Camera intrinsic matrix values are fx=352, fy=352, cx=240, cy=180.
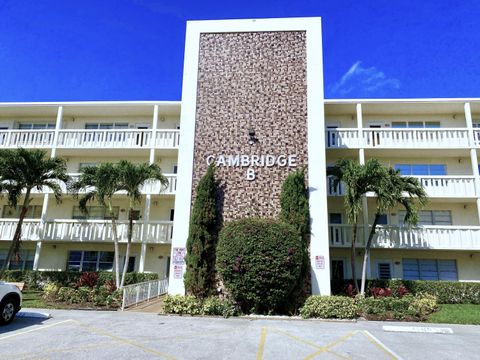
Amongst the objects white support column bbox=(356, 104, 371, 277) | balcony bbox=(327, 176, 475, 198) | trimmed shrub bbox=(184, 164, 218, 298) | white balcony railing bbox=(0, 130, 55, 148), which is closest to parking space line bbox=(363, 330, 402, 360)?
trimmed shrub bbox=(184, 164, 218, 298)

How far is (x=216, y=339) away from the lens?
9.17m

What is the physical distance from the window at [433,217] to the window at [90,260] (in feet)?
56.5

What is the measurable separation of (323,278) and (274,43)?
11.0m

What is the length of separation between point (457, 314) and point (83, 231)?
18.5m

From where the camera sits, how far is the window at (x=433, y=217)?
20078mm

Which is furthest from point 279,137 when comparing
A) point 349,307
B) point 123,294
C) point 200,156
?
point 123,294

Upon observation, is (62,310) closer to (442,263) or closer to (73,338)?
(73,338)

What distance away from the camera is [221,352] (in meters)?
7.96

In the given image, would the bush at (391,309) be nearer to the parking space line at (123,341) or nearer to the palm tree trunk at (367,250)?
the palm tree trunk at (367,250)

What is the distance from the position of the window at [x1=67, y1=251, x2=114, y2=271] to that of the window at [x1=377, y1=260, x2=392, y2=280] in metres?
15.5

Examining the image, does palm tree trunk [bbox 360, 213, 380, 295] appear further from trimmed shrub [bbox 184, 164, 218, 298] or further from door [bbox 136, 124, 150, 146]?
door [bbox 136, 124, 150, 146]

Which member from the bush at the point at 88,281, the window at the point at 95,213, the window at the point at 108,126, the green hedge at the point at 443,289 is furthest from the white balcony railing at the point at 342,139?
the bush at the point at 88,281

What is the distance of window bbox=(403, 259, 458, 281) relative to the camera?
19388 millimetres

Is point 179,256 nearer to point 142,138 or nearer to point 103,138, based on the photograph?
point 142,138
